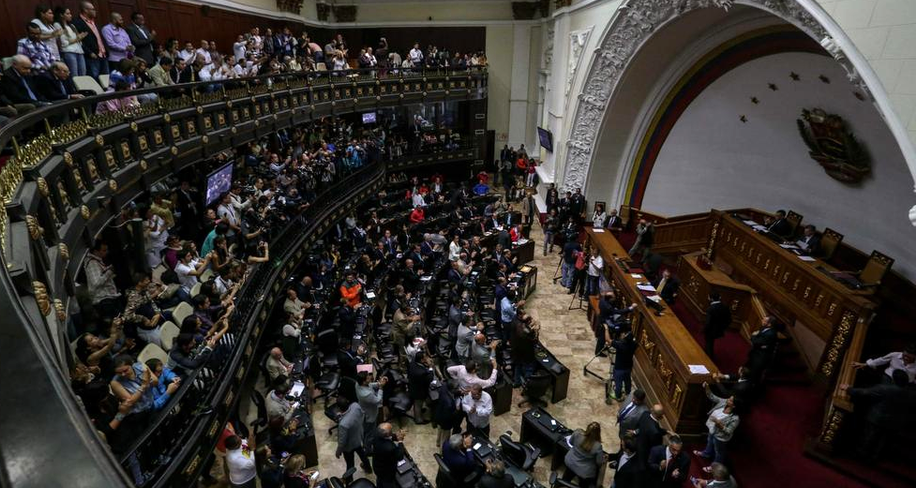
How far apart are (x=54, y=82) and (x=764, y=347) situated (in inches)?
407

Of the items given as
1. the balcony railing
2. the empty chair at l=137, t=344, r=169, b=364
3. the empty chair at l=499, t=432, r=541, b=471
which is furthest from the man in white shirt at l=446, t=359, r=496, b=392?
the empty chair at l=137, t=344, r=169, b=364

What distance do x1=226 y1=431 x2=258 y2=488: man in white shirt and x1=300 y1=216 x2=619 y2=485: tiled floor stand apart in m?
1.71

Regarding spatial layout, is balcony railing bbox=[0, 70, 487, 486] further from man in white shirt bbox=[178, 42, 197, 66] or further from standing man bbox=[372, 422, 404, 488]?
standing man bbox=[372, 422, 404, 488]

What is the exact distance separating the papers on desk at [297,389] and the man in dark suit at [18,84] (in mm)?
4996

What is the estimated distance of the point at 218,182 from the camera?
986 cm

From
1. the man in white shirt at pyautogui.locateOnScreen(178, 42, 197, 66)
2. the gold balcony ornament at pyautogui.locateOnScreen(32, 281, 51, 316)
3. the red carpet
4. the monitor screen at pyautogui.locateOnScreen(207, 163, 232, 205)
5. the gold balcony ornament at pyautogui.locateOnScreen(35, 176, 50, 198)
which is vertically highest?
the man in white shirt at pyautogui.locateOnScreen(178, 42, 197, 66)

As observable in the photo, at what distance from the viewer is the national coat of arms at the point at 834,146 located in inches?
370

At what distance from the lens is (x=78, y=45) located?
701 cm

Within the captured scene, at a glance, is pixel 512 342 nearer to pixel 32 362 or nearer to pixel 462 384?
pixel 462 384

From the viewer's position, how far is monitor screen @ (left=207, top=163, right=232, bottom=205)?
953 cm

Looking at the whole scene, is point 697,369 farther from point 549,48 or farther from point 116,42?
point 549,48

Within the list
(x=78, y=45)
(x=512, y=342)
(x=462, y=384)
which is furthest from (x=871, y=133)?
(x=78, y=45)

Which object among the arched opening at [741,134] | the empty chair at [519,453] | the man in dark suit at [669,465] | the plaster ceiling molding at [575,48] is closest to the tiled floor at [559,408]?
the empty chair at [519,453]

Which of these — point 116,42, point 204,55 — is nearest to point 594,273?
point 204,55
